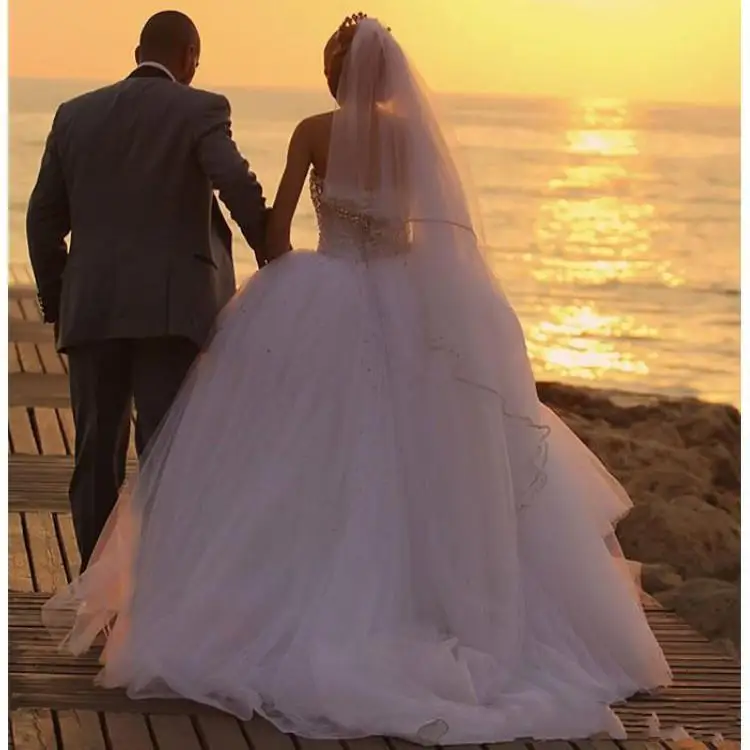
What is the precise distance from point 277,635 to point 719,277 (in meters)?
14.0

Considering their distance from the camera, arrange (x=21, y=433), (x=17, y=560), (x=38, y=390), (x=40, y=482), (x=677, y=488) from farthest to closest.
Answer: (x=38, y=390), (x=677, y=488), (x=21, y=433), (x=40, y=482), (x=17, y=560)

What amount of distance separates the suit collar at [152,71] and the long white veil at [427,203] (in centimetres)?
47

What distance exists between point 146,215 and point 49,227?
33 centimetres

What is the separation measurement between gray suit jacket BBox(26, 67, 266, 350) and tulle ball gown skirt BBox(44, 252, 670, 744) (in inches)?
6.1

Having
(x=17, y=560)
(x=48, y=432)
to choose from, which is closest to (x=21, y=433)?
(x=48, y=432)

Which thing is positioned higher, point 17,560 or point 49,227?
point 49,227

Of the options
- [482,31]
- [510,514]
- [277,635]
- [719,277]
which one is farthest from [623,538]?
[482,31]

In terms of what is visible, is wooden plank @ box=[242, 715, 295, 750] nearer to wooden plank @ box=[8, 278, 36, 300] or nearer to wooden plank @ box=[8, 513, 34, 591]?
wooden plank @ box=[8, 513, 34, 591]

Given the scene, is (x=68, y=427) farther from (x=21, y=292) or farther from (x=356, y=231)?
(x=21, y=292)

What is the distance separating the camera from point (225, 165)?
159 inches

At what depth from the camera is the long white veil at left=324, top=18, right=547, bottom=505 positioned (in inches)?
159

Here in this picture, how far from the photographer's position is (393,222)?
4.12m

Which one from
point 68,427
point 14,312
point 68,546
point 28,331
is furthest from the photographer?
point 14,312

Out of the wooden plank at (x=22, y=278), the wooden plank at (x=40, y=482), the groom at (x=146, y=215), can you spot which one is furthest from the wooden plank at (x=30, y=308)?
the groom at (x=146, y=215)
